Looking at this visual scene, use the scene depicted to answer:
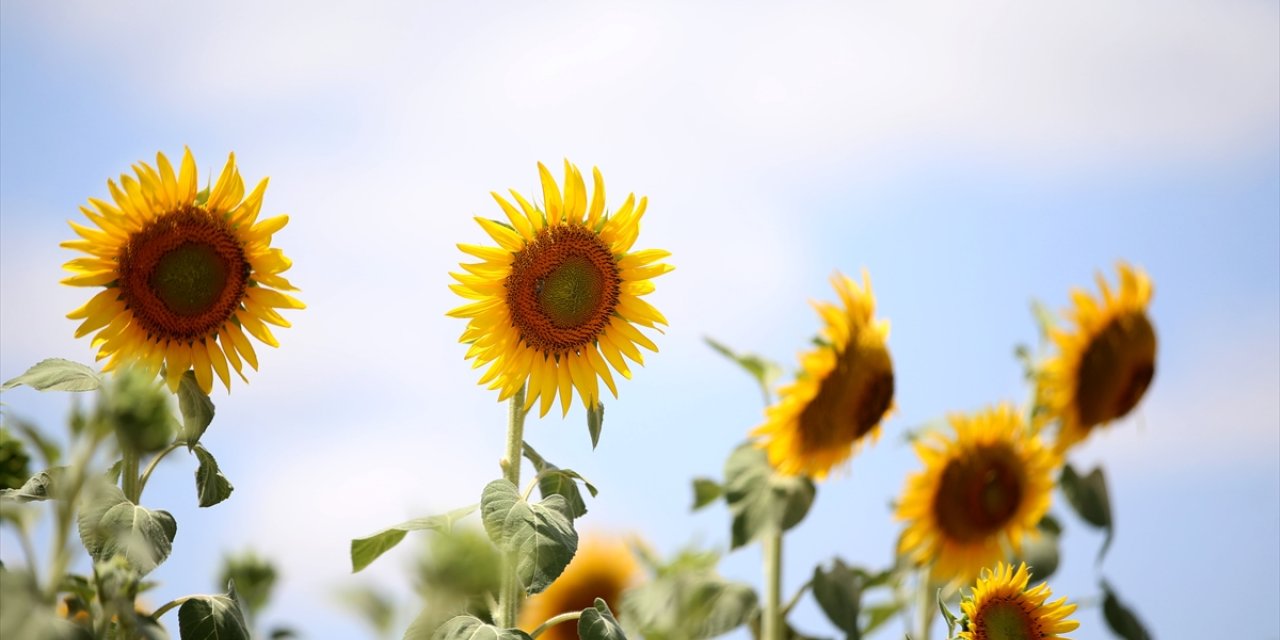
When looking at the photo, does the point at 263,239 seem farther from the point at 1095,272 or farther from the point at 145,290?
the point at 1095,272

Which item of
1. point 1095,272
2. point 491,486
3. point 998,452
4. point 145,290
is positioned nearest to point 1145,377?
point 1095,272

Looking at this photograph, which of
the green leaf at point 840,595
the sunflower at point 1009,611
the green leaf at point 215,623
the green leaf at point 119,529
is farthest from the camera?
the green leaf at point 840,595

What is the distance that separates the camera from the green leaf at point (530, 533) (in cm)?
201

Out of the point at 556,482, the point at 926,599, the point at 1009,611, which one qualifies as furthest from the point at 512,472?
the point at 926,599

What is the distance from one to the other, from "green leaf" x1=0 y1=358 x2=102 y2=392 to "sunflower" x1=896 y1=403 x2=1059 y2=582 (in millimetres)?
2428

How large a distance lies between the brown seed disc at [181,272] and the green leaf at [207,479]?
287mm

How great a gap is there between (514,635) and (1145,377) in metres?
3.21

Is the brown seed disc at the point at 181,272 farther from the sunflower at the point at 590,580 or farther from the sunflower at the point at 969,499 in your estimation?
the sunflower at the point at 969,499

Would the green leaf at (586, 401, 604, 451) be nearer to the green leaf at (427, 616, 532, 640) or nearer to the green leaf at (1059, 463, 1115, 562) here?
the green leaf at (427, 616, 532, 640)

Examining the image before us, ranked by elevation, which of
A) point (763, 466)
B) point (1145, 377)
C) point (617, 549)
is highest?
point (1145, 377)

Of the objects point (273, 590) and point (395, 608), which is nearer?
point (395, 608)

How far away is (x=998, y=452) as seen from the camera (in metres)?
4.03

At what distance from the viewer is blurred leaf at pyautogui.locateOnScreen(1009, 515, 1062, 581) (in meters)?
4.07

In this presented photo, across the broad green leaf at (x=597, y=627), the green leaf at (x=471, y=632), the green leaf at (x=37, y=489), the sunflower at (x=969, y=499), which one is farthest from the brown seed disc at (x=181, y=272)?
the sunflower at (x=969, y=499)
